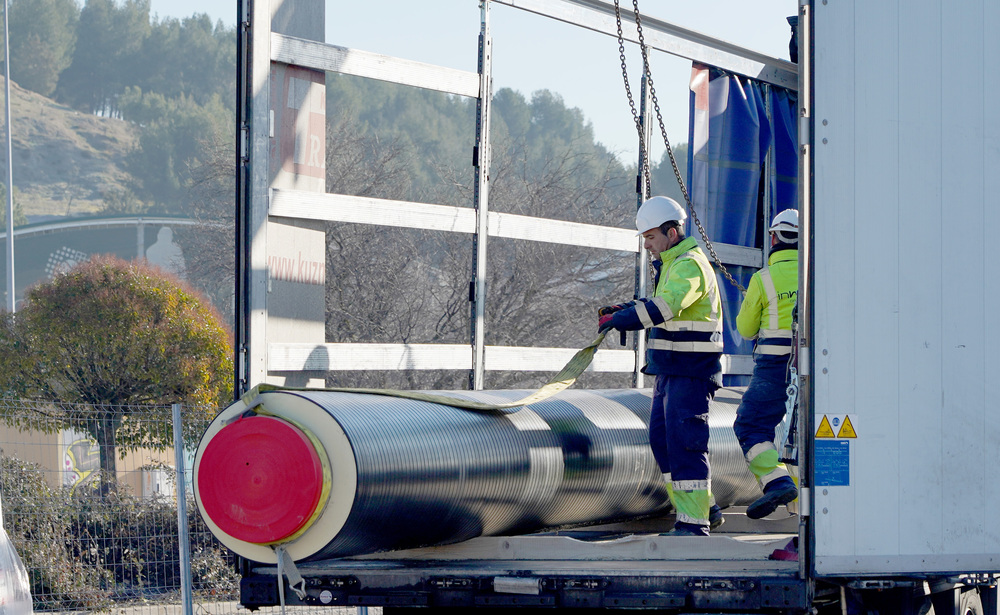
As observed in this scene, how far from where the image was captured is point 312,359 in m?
5.19

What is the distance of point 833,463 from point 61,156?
111 m

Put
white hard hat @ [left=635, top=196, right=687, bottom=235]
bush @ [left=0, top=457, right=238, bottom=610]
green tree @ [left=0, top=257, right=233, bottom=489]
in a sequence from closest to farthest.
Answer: white hard hat @ [left=635, top=196, right=687, bottom=235] < bush @ [left=0, top=457, right=238, bottom=610] < green tree @ [left=0, top=257, right=233, bottom=489]

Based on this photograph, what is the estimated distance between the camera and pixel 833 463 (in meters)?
3.84

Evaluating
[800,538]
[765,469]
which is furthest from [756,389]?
[800,538]

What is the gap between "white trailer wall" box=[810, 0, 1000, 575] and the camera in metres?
3.84

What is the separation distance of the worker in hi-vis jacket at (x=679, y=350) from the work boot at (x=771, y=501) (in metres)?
0.28

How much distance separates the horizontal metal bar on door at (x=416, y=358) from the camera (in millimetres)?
5082

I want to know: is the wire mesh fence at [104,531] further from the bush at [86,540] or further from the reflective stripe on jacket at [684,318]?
the reflective stripe on jacket at [684,318]

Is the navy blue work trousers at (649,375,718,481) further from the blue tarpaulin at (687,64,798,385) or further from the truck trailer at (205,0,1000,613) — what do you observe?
the blue tarpaulin at (687,64,798,385)

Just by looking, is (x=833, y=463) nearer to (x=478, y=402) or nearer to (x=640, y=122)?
(x=478, y=402)

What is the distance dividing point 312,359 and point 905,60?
2.80 meters

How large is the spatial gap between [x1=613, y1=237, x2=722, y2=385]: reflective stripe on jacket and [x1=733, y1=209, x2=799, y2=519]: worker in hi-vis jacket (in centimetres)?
54

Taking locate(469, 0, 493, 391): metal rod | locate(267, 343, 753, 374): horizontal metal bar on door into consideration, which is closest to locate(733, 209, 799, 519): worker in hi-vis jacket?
locate(267, 343, 753, 374): horizontal metal bar on door

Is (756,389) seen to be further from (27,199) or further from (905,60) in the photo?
(27,199)
